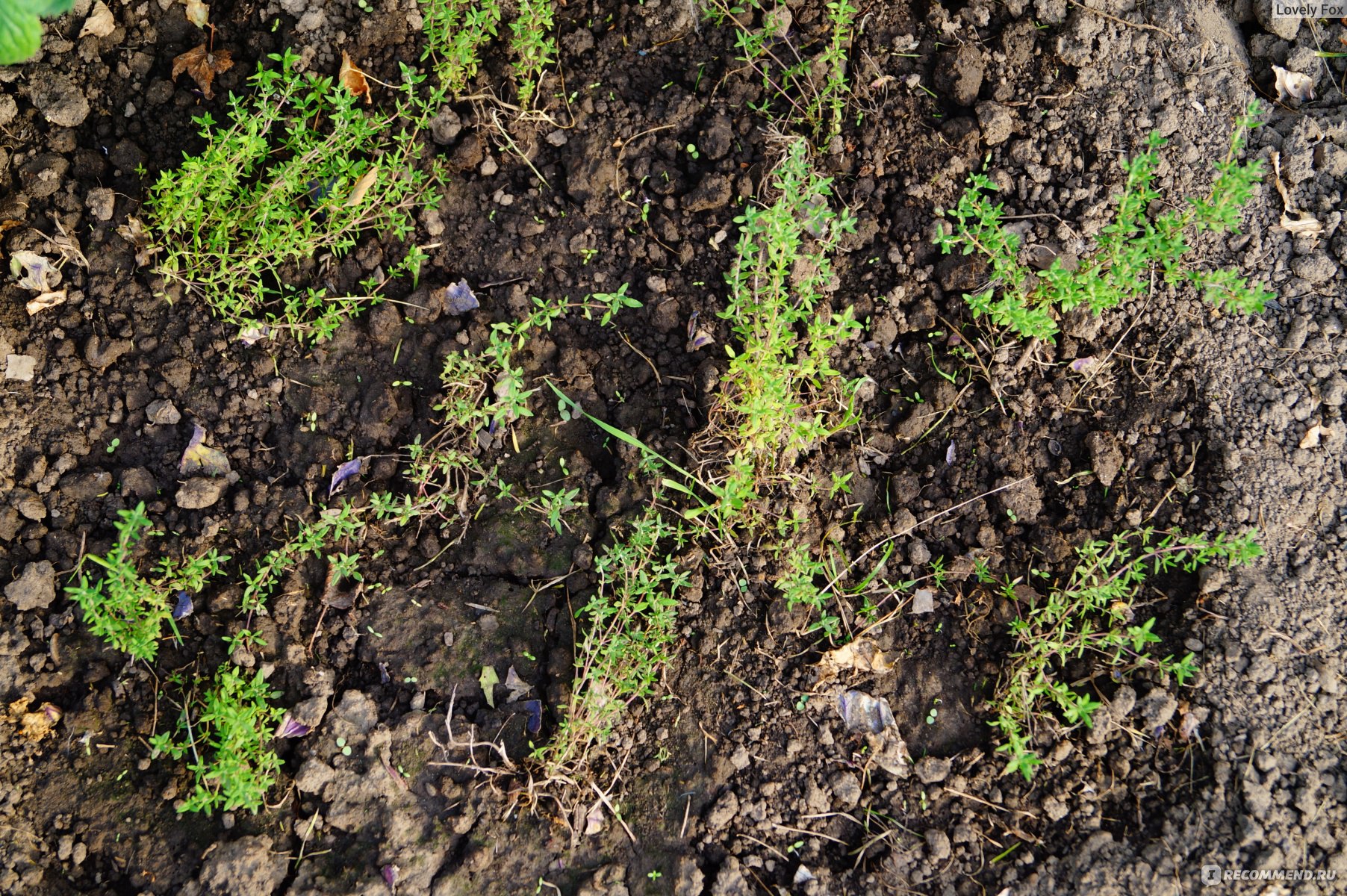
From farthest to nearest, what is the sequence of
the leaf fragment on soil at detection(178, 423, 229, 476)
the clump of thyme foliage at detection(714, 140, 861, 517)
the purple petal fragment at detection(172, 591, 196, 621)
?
the leaf fragment on soil at detection(178, 423, 229, 476) → the purple petal fragment at detection(172, 591, 196, 621) → the clump of thyme foliage at detection(714, 140, 861, 517)

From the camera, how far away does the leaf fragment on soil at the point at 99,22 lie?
3049 millimetres

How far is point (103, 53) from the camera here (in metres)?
3.09

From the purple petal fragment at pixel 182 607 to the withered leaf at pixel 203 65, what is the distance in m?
1.76

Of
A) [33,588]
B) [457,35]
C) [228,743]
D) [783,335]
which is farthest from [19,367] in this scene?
[783,335]

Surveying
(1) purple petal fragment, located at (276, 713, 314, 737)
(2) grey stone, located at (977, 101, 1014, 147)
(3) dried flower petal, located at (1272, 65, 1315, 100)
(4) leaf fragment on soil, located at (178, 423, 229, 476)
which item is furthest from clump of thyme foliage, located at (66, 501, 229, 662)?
(3) dried flower petal, located at (1272, 65, 1315, 100)

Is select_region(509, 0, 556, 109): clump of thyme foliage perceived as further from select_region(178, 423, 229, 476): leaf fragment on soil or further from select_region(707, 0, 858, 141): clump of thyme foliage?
select_region(178, 423, 229, 476): leaf fragment on soil

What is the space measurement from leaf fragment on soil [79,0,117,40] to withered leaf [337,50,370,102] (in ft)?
2.70

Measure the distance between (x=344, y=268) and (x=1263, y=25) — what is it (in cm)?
349

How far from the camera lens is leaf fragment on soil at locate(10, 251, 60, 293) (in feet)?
9.71

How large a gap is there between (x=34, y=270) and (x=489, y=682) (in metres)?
2.11

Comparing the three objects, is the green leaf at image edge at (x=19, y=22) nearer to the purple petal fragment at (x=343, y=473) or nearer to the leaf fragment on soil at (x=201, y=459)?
the leaf fragment on soil at (x=201, y=459)

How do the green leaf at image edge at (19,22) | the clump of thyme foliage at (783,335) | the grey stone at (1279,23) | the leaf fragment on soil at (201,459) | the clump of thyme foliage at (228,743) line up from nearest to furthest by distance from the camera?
the green leaf at image edge at (19,22) → the clump of thyme foliage at (228,743) → the clump of thyme foliage at (783,335) → the leaf fragment on soil at (201,459) → the grey stone at (1279,23)

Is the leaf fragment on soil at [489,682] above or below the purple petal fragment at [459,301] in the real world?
below

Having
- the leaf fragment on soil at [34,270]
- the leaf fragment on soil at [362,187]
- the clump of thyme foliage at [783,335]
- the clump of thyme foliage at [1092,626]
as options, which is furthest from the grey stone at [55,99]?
the clump of thyme foliage at [1092,626]
